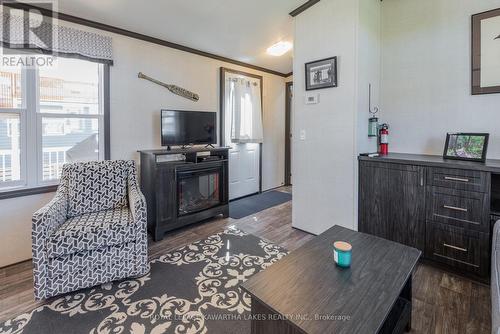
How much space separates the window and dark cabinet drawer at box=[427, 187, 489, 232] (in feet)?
11.1

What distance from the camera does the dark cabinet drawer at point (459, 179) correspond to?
198cm

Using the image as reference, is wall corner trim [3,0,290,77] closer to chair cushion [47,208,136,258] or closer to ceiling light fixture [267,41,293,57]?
ceiling light fixture [267,41,293,57]

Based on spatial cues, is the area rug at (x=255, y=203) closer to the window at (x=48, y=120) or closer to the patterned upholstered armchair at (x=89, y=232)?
the patterned upholstered armchair at (x=89, y=232)

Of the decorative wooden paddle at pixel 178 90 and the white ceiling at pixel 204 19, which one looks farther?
the decorative wooden paddle at pixel 178 90

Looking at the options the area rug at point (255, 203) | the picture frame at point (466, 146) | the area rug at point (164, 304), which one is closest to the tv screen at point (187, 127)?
the area rug at point (255, 203)

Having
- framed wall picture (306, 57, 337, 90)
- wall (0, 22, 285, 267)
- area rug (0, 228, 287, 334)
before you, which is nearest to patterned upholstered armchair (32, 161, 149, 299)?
area rug (0, 228, 287, 334)

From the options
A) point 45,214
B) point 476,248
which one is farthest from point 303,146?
point 45,214

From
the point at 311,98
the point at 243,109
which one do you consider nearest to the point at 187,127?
the point at 243,109

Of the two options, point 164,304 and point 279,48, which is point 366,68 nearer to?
point 279,48

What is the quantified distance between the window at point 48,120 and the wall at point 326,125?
2.28 m

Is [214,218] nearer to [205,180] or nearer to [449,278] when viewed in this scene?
[205,180]

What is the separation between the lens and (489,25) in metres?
2.26

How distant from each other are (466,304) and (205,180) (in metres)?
2.80

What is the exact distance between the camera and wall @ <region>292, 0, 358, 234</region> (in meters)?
2.59
